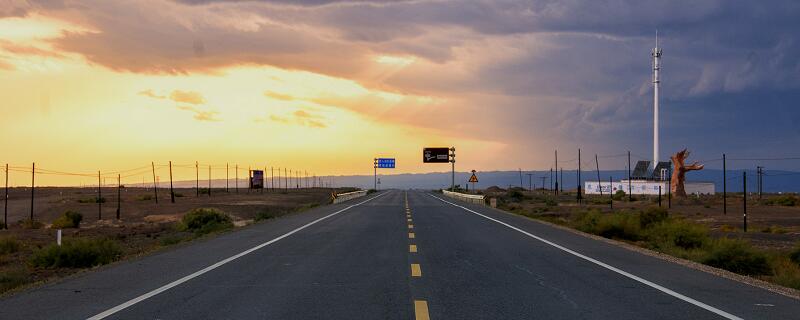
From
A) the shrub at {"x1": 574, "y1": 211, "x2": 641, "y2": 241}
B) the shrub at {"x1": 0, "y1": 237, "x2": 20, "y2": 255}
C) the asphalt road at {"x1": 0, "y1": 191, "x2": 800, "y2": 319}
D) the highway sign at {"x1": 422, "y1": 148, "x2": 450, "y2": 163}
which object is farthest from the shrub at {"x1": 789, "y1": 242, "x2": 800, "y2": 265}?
the highway sign at {"x1": 422, "y1": 148, "x2": 450, "y2": 163}

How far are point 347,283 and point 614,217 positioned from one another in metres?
20.7

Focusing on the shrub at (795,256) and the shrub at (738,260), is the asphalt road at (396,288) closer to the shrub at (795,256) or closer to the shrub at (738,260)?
the shrub at (738,260)

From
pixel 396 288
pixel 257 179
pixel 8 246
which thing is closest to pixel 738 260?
pixel 396 288

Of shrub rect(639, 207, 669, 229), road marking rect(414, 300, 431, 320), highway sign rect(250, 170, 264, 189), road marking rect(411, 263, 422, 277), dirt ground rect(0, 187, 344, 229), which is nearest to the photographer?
road marking rect(414, 300, 431, 320)

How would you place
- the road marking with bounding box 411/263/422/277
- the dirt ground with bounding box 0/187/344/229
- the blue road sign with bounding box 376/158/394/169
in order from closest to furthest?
1. the road marking with bounding box 411/263/422/277
2. the dirt ground with bounding box 0/187/344/229
3. the blue road sign with bounding box 376/158/394/169

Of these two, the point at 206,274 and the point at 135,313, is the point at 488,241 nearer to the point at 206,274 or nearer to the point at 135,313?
the point at 206,274

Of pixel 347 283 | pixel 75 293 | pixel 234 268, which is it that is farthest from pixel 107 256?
pixel 347 283

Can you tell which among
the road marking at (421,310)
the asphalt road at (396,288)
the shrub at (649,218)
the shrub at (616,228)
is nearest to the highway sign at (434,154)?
the shrub at (649,218)

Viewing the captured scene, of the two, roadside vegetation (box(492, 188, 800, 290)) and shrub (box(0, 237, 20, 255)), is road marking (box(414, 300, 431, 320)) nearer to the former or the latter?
roadside vegetation (box(492, 188, 800, 290))

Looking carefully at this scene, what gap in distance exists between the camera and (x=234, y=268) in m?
13.1

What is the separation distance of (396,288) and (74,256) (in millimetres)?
10401

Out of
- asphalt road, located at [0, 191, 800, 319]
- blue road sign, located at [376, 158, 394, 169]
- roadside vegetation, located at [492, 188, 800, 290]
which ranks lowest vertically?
roadside vegetation, located at [492, 188, 800, 290]

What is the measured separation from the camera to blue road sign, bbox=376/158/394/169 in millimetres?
126812

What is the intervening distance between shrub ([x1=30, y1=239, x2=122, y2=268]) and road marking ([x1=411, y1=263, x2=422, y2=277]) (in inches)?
324
